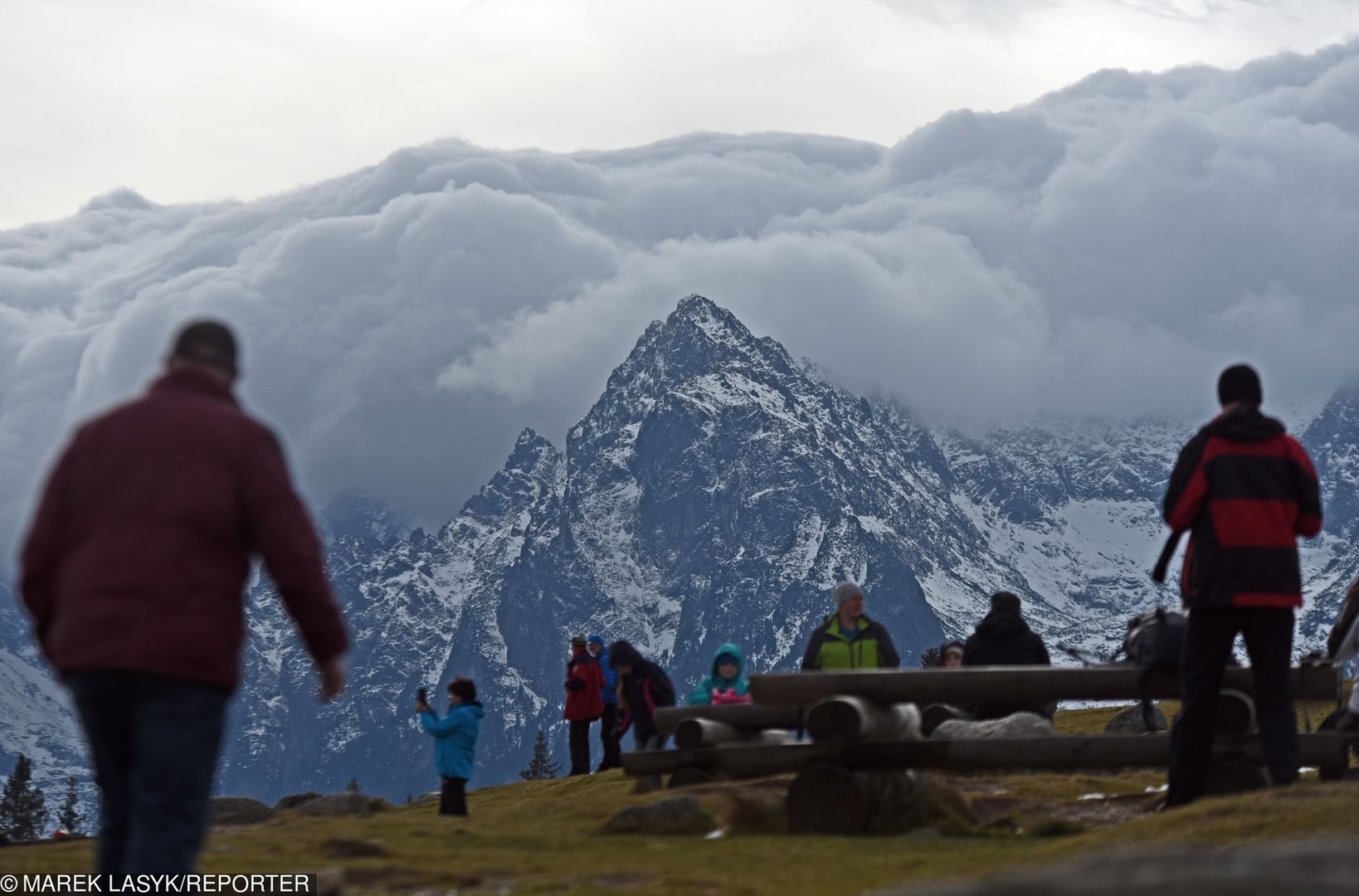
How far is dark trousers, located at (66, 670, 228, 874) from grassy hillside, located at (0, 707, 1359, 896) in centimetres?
351

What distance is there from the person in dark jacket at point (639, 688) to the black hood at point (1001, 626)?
7.00m

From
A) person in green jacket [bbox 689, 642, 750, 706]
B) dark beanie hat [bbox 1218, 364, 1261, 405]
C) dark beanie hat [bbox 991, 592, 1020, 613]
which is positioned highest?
dark beanie hat [bbox 1218, 364, 1261, 405]

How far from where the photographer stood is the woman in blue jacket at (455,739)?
22.5 metres

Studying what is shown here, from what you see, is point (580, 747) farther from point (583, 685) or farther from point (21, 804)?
point (21, 804)

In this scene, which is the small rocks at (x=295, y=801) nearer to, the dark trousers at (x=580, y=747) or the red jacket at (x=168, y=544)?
the dark trousers at (x=580, y=747)

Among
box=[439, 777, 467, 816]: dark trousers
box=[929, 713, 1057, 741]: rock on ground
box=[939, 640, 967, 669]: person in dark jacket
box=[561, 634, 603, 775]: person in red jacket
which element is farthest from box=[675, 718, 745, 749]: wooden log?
box=[561, 634, 603, 775]: person in red jacket

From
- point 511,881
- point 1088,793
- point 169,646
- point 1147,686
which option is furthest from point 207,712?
point 1088,793

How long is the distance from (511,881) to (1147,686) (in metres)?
5.51

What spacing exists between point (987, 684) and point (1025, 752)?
71cm

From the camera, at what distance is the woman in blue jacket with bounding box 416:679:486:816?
2248 centimetres

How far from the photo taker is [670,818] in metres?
14.8

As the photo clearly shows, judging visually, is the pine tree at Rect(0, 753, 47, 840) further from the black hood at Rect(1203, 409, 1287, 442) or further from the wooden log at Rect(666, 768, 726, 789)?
the black hood at Rect(1203, 409, 1287, 442)

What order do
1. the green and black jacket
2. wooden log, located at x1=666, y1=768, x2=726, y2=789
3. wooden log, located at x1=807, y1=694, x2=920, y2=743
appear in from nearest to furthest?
wooden log, located at x1=807, y1=694, x2=920, y2=743 → wooden log, located at x1=666, y1=768, x2=726, y2=789 → the green and black jacket

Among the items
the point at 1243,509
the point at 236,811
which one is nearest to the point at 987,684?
the point at 1243,509
